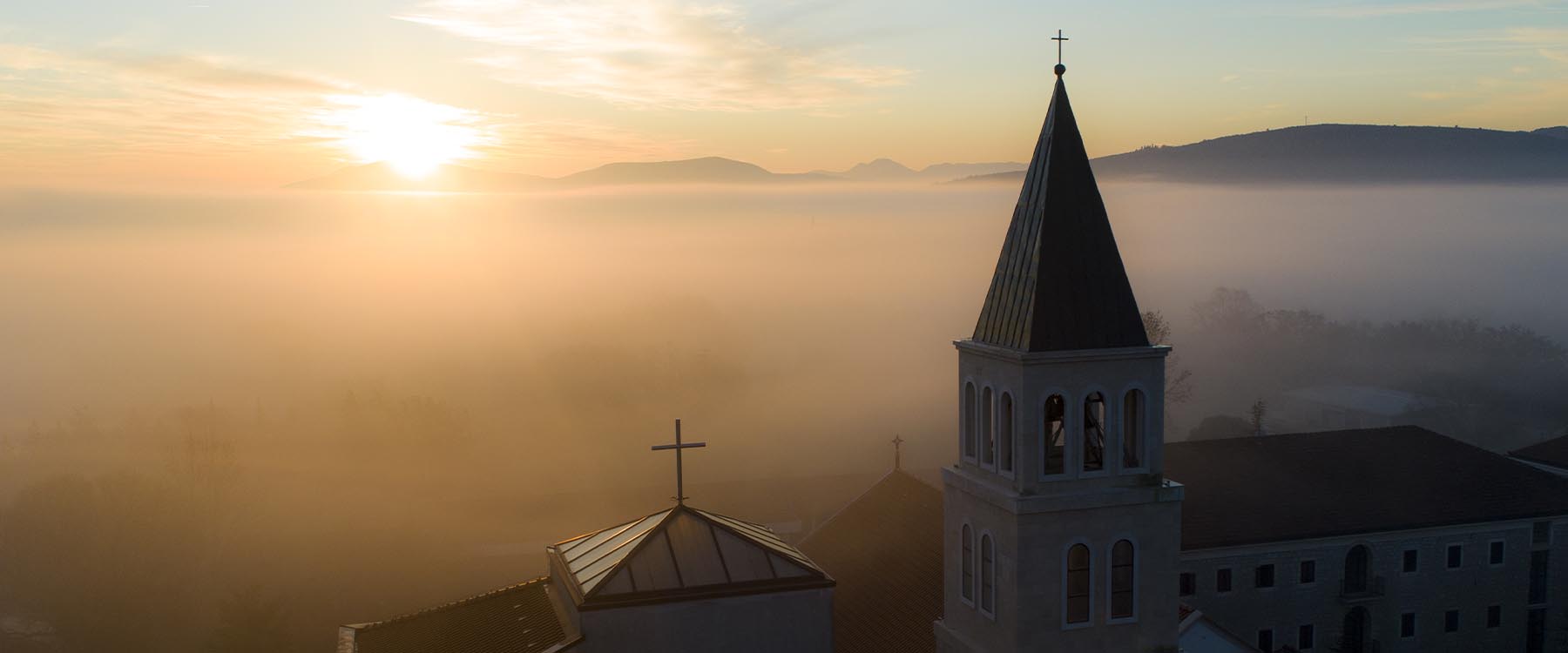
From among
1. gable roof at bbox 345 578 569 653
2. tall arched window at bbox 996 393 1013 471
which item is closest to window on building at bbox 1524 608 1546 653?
tall arched window at bbox 996 393 1013 471

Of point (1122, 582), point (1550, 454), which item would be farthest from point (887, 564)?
point (1550, 454)

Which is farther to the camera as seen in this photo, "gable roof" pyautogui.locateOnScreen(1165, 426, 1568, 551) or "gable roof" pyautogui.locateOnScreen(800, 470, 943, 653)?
"gable roof" pyautogui.locateOnScreen(1165, 426, 1568, 551)

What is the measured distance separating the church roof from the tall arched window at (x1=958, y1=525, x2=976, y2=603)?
2725 mm

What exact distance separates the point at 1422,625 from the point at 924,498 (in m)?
22.2

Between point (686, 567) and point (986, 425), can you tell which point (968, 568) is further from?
point (686, 567)

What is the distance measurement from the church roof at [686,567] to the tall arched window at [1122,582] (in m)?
5.32

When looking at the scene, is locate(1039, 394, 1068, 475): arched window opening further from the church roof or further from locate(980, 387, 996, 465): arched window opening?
the church roof

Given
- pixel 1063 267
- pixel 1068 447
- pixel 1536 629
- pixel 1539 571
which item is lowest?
pixel 1536 629

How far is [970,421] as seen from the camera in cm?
1956

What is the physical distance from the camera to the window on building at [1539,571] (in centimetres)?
4266

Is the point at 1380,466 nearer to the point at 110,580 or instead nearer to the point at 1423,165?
the point at 110,580

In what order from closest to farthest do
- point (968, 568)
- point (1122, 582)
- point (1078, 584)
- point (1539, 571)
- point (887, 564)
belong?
1. point (1078, 584)
2. point (1122, 582)
3. point (968, 568)
4. point (887, 564)
5. point (1539, 571)

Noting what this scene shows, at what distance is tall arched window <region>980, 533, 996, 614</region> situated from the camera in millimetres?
18781

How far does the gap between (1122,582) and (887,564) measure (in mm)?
11208
